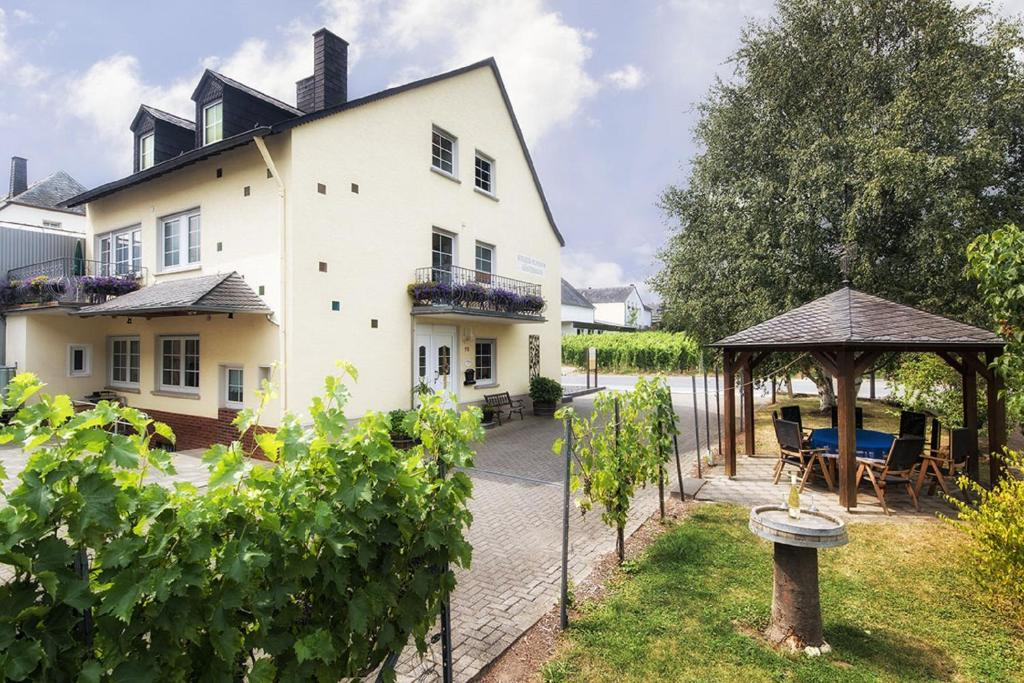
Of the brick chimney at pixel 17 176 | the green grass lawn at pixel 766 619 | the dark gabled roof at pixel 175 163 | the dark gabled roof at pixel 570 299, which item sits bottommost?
the green grass lawn at pixel 766 619

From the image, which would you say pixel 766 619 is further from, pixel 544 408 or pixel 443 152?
pixel 443 152

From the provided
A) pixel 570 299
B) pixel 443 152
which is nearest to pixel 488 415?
pixel 443 152

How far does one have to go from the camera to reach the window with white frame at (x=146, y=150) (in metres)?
14.0

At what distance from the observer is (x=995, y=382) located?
8406 mm

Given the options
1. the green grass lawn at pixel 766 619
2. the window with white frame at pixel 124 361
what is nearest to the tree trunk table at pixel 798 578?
the green grass lawn at pixel 766 619

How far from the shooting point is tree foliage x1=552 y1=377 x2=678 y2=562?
5.47 m

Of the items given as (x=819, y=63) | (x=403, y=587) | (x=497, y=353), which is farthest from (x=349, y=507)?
(x=819, y=63)

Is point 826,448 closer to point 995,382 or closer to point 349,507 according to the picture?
point 995,382

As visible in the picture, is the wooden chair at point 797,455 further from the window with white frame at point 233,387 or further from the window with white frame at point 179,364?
the window with white frame at point 179,364

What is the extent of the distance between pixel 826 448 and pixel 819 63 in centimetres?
1193

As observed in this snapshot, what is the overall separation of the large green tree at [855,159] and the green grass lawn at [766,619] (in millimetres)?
9660

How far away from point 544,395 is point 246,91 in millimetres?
11798

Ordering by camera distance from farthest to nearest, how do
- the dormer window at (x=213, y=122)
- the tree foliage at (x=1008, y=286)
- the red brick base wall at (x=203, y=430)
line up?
the dormer window at (x=213, y=122), the red brick base wall at (x=203, y=430), the tree foliage at (x=1008, y=286)

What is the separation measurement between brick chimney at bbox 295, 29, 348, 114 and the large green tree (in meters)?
11.0
